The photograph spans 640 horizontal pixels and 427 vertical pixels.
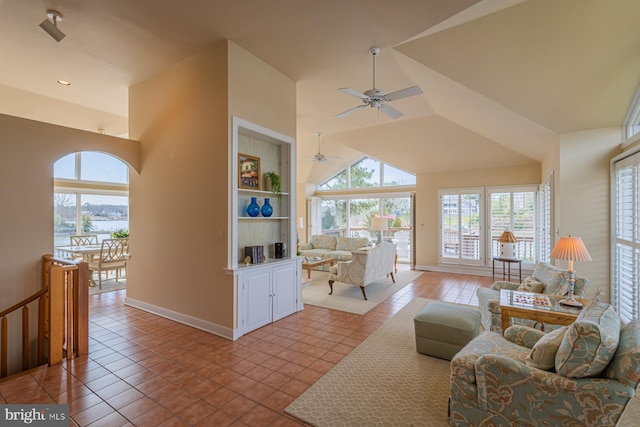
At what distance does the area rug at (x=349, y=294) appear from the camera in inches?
198

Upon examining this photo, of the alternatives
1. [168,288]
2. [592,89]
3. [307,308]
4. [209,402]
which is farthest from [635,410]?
[168,288]

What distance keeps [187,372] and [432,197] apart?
23.8 feet

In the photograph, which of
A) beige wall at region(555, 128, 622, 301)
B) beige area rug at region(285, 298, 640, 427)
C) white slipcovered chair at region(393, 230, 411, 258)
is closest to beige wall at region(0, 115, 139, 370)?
beige area rug at region(285, 298, 640, 427)

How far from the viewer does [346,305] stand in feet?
16.5

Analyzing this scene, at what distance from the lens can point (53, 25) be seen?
317cm

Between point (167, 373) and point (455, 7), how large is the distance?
4.55 metres

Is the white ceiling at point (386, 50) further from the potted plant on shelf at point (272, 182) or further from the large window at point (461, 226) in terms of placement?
the large window at point (461, 226)

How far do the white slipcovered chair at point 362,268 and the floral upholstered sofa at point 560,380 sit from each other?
130 inches

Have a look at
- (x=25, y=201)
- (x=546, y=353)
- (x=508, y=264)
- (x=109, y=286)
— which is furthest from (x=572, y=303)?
(x=109, y=286)

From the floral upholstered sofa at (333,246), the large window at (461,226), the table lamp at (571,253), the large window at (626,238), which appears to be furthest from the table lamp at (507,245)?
the table lamp at (571,253)

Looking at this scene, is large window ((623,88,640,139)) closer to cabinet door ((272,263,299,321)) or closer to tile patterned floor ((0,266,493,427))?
tile patterned floor ((0,266,493,427))

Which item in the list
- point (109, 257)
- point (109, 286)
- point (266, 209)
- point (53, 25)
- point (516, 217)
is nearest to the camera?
point (53, 25)

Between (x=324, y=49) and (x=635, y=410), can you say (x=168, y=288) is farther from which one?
(x=635, y=410)

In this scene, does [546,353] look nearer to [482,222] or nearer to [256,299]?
[256,299]
